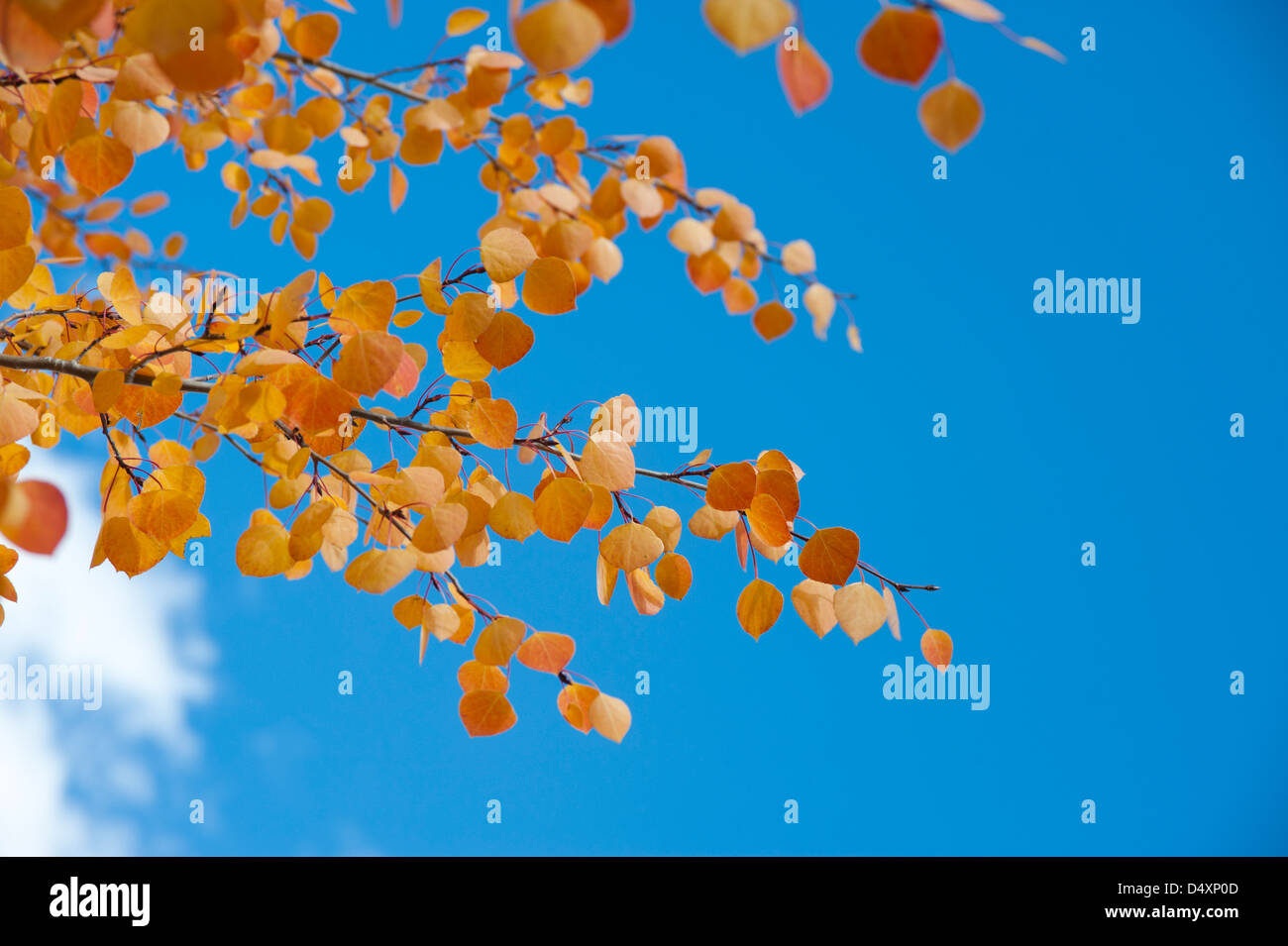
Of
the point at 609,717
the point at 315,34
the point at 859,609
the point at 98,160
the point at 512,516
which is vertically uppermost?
the point at 315,34

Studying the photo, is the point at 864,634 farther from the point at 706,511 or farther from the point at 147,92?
the point at 147,92

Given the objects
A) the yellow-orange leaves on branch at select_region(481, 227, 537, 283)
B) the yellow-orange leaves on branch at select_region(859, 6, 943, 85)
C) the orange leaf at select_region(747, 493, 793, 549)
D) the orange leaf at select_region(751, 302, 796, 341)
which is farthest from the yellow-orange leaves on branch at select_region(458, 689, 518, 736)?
the orange leaf at select_region(751, 302, 796, 341)

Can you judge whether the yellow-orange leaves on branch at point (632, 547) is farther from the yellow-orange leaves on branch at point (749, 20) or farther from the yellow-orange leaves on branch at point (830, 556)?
the yellow-orange leaves on branch at point (749, 20)

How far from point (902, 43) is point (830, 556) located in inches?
19.6

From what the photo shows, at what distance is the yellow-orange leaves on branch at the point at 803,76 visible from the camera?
1.34 ft

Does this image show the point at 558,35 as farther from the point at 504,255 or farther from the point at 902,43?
the point at 504,255

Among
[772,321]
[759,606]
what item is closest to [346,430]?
[759,606]

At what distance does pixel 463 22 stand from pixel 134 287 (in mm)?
665

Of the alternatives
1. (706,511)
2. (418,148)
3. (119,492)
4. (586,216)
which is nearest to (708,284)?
(586,216)

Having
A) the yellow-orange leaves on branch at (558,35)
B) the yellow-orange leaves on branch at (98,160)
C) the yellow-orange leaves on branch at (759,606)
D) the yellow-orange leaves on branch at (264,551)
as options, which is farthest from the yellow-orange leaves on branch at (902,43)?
the yellow-orange leaves on branch at (98,160)

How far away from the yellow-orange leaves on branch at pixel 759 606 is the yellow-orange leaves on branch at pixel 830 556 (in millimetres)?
60

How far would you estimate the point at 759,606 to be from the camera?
2.76 feet

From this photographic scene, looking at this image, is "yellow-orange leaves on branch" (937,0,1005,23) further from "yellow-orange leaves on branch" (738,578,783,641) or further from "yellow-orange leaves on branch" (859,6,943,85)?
"yellow-orange leaves on branch" (738,578,783,641)

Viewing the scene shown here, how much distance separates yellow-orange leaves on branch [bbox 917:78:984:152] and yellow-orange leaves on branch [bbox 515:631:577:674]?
0.61 meters
